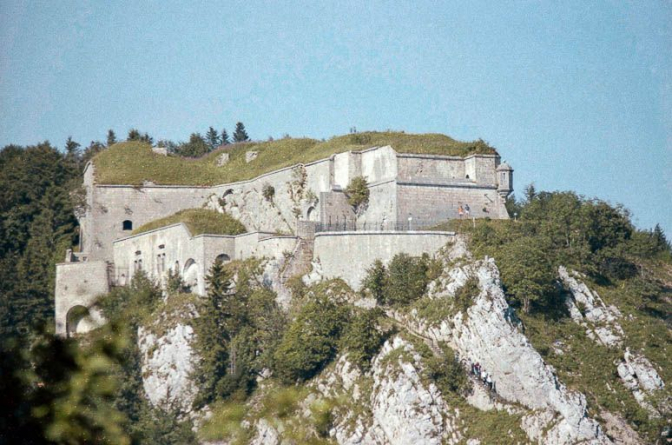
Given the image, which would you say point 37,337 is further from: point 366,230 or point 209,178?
point 209,178

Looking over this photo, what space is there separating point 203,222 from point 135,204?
8.09 m

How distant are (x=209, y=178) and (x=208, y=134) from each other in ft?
83.3

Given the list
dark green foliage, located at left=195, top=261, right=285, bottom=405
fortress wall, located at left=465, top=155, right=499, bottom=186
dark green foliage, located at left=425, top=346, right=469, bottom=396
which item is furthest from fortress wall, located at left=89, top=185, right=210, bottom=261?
dark green foliage, located at left=425, top=346, right=469, bottom=396

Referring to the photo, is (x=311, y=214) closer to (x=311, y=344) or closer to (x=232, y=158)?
(x=311, y=344)

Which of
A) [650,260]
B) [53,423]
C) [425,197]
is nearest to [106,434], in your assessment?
[53,423]

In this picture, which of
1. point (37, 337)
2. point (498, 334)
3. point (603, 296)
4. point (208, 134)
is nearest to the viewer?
point (37, 337)

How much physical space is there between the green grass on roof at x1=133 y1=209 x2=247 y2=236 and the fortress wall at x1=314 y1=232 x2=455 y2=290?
806cm

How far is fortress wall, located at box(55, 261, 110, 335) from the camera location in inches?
2390

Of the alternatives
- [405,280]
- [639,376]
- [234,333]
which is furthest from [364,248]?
[639,376]

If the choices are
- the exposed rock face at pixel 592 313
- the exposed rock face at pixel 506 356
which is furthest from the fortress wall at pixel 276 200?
the exposed rock face at pixel 592 313

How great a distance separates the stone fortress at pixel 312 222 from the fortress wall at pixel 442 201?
0.05m

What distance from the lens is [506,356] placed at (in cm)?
4653

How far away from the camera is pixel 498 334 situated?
46875 mm

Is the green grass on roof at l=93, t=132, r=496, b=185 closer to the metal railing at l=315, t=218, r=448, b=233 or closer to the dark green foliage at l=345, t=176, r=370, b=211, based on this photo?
the dark green foliage at l=345, t=176, r=370, b=211
